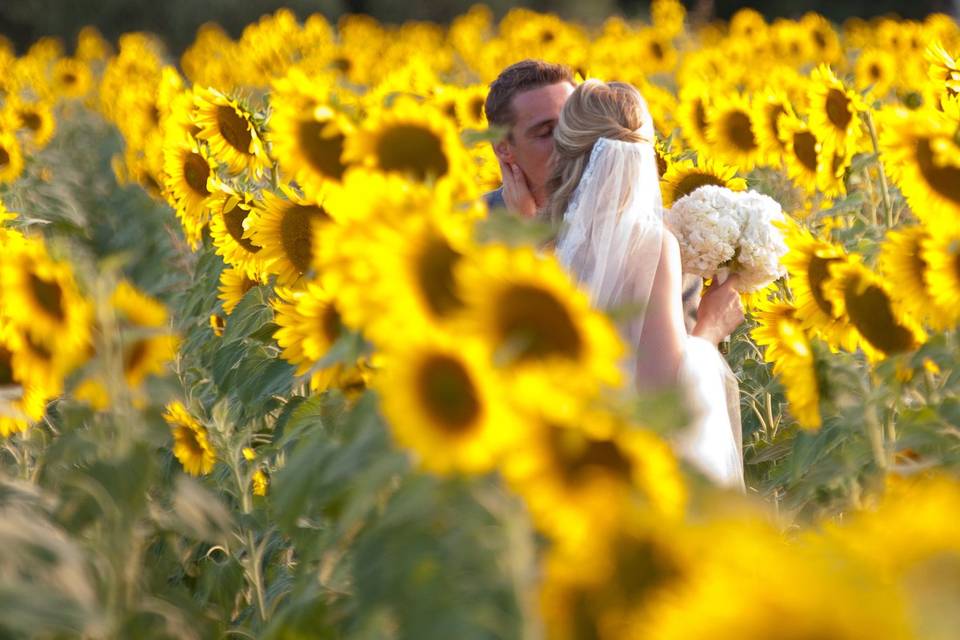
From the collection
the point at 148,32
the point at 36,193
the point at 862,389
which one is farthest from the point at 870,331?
the point at 148,32

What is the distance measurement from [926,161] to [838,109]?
157cm

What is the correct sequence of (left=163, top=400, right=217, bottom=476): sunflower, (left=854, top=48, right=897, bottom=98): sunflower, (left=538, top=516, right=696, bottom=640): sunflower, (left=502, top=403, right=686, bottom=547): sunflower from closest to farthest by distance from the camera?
(left=538, top=516, right=696, bottom=640): sunflower < (left=502, top=403, right=686, bottom=547): sunflower < (left=163, top=400, right=217, bottom=476): sunflower < (left=854, top=48, right=897, bottom=98): sunflower

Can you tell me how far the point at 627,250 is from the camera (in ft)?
10.4

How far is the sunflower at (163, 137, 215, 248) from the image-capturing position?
3.37m

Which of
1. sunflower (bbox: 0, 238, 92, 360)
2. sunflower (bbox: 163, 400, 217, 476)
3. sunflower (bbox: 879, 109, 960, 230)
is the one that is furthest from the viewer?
sunflower (bbox: 163, 400, 217, 476)

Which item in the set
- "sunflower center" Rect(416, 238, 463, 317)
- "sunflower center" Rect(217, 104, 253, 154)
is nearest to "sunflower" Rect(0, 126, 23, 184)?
"sunflower center" Rect(217, 104, 253, 154)

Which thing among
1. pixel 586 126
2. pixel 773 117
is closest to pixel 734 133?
pixel 773 117

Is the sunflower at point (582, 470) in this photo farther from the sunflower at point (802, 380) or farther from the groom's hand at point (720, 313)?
the groom's hand at point (720, 313)

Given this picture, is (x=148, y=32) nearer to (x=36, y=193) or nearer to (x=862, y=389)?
(x=36, y=193)

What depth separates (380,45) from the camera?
513 inches

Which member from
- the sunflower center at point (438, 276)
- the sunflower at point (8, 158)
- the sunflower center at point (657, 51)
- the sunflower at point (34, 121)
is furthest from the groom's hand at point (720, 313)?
the sunflower center at point (657, 51)

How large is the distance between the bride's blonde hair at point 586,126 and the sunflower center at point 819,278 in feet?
2.56

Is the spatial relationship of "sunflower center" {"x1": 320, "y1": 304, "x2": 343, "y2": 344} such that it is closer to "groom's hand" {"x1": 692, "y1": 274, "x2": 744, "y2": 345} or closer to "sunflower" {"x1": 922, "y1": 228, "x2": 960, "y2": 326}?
"sunflower" {"x1": 922, "y1": 228, "x2": 960, "y2": 326}

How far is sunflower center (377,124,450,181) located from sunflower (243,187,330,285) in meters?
0.50
